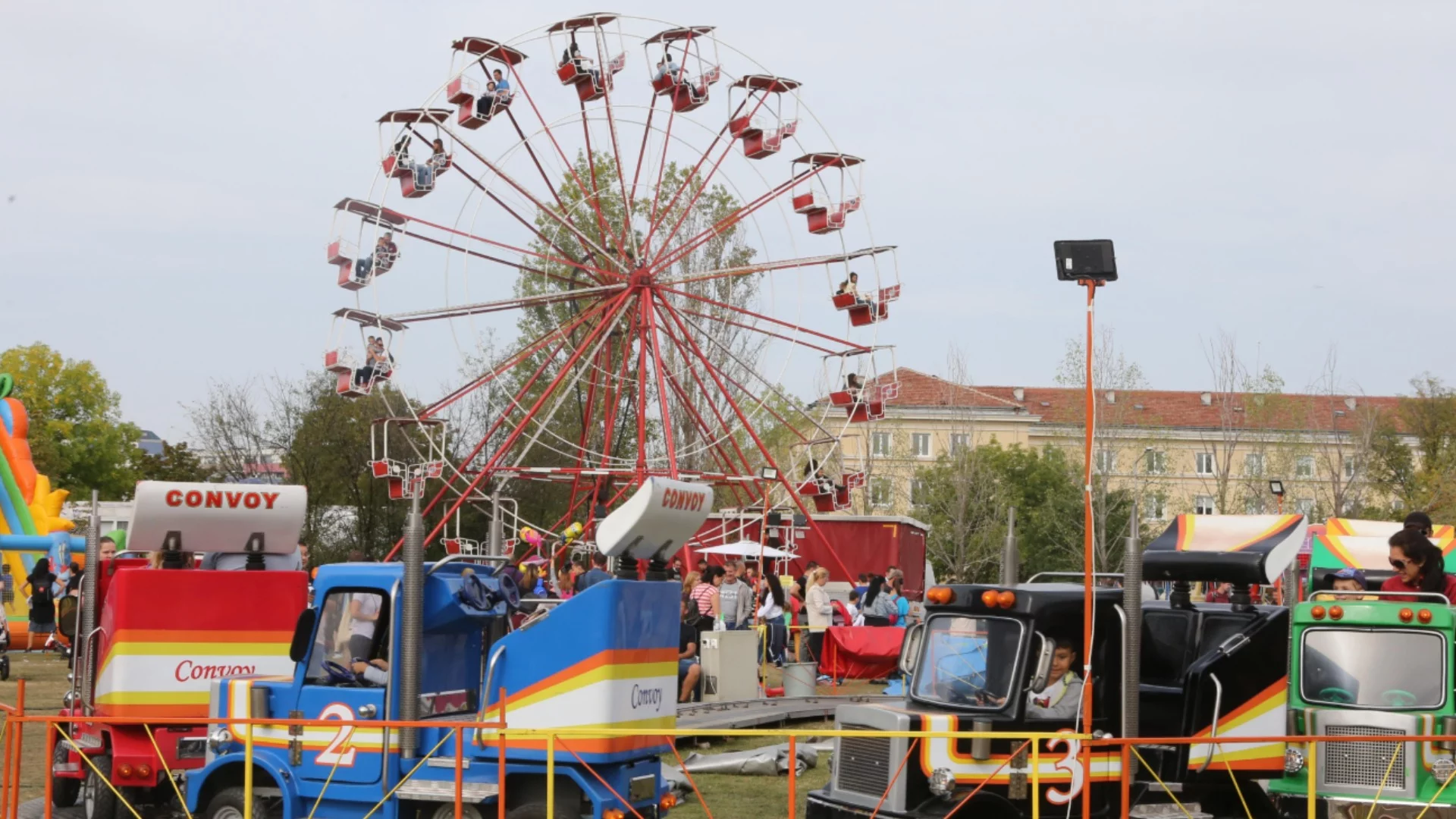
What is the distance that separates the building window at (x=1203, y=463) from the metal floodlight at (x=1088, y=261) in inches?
2048

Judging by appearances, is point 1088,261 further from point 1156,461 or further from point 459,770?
point 1156,461

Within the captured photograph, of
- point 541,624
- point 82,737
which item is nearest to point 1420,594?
point 541,624

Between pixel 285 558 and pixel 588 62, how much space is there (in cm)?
2292

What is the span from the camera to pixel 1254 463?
59.6 m

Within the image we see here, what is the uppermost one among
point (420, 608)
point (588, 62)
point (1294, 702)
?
point (588, 62)

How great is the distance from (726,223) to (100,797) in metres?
23.9

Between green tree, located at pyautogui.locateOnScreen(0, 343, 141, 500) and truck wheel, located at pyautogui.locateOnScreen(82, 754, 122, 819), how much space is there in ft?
222

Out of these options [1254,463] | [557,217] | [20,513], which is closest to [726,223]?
[557,217]

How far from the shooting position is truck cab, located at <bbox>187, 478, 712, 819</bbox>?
9523 mm

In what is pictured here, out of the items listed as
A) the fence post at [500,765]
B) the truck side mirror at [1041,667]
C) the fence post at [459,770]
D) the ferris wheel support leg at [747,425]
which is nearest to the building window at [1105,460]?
the ferris wheel support leg at [747,425]

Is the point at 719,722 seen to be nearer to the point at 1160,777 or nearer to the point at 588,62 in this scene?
the point at 1160,777

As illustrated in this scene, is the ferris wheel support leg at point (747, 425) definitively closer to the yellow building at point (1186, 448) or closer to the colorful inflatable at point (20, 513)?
the yellow building at point (1186, 448)

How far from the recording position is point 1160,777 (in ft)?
33.2

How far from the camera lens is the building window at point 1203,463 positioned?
198 ft
